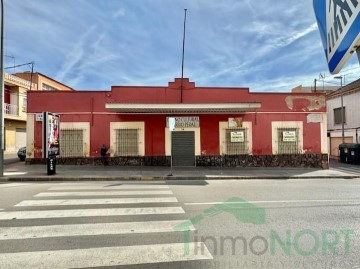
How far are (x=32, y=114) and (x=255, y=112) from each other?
1353 centimetres

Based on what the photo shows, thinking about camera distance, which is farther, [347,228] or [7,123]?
[7,123]

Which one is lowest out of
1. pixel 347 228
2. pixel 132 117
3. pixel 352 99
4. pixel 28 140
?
pixel 347 228

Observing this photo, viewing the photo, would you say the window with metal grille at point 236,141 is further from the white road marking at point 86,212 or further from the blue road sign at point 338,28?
the blue road sign at point 338,28

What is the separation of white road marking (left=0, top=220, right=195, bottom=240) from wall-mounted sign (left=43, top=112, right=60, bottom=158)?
9.54m

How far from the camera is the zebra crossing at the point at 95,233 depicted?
4.43 metres

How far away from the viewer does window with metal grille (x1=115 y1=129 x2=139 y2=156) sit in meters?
19.5

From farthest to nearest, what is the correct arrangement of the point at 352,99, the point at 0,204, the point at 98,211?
the point at 352,99 < the point at 0,204 < the point at 98,211

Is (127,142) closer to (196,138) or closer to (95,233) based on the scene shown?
(196,138)

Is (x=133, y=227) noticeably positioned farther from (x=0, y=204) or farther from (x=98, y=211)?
(x=0, y=204)

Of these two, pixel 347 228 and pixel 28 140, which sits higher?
pixel 28 140

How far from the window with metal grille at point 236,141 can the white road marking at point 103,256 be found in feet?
50.4

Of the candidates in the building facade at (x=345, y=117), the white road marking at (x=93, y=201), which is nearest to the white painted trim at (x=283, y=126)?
the building facade at (x=345, y=117)

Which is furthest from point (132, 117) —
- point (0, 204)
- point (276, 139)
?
point (0, 204)

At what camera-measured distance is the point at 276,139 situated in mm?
20453
